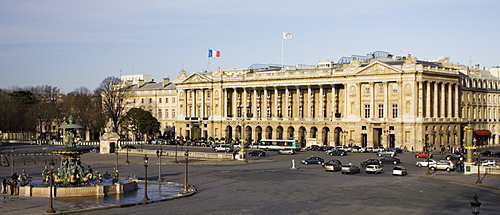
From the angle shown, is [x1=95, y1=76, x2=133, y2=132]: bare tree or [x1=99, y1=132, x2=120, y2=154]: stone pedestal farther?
[x1=95, y1=76, x2=133, y2=132]: bare tree

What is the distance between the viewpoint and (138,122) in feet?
488

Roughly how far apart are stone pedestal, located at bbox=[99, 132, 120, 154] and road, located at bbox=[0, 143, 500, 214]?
3505 centimetres

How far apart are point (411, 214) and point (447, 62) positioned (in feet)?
327

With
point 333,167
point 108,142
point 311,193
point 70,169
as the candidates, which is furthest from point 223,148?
point 70,169

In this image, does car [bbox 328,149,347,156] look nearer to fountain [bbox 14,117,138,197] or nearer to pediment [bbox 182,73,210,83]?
pediment [bbox 182,73,210,83]

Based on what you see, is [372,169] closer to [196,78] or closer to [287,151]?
[287,151]

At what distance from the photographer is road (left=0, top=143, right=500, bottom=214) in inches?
1730

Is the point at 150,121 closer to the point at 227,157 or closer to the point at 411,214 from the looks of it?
the point at 227,157

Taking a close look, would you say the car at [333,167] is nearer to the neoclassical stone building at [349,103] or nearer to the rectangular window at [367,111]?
the neoclassical stone building at [349,103]

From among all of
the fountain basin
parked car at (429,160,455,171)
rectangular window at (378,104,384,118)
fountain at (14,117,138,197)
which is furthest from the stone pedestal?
the fountain basin

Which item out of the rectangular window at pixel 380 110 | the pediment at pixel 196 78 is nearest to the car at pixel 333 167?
the rectangular window at pixel 380 110

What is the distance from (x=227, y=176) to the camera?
222 ft

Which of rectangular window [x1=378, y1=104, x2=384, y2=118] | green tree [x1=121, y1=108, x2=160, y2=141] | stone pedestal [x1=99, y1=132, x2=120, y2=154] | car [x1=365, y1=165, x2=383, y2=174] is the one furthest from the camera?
green tree [x1=121, y1=108, x2=160, y2=141]

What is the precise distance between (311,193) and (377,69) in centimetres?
7015
